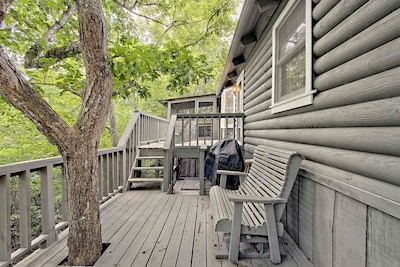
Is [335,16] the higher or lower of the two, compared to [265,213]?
higher

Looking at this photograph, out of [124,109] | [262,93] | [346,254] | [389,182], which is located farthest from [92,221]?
[124,109]

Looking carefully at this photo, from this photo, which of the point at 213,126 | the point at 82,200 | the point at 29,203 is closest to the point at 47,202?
the point at 29,203

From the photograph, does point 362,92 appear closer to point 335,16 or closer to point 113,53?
point 335,16

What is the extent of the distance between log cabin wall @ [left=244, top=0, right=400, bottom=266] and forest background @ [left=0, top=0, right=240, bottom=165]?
56.1 inches

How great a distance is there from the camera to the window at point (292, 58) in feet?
7.05

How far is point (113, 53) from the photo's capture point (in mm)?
2344

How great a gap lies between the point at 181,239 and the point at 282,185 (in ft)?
4.19

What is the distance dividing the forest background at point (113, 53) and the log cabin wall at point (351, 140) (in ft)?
4.67

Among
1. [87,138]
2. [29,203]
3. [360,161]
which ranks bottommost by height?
[29,203]

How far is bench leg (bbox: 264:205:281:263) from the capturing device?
1.97 m

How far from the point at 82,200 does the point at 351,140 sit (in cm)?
220

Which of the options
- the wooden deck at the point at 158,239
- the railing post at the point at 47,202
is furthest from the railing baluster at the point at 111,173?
the railing post at the point at 47,202

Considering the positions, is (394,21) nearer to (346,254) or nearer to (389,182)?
(389,182)

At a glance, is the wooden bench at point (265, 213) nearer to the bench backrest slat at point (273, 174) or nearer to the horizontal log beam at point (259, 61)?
the bench backrest slat at point (273, 174)
